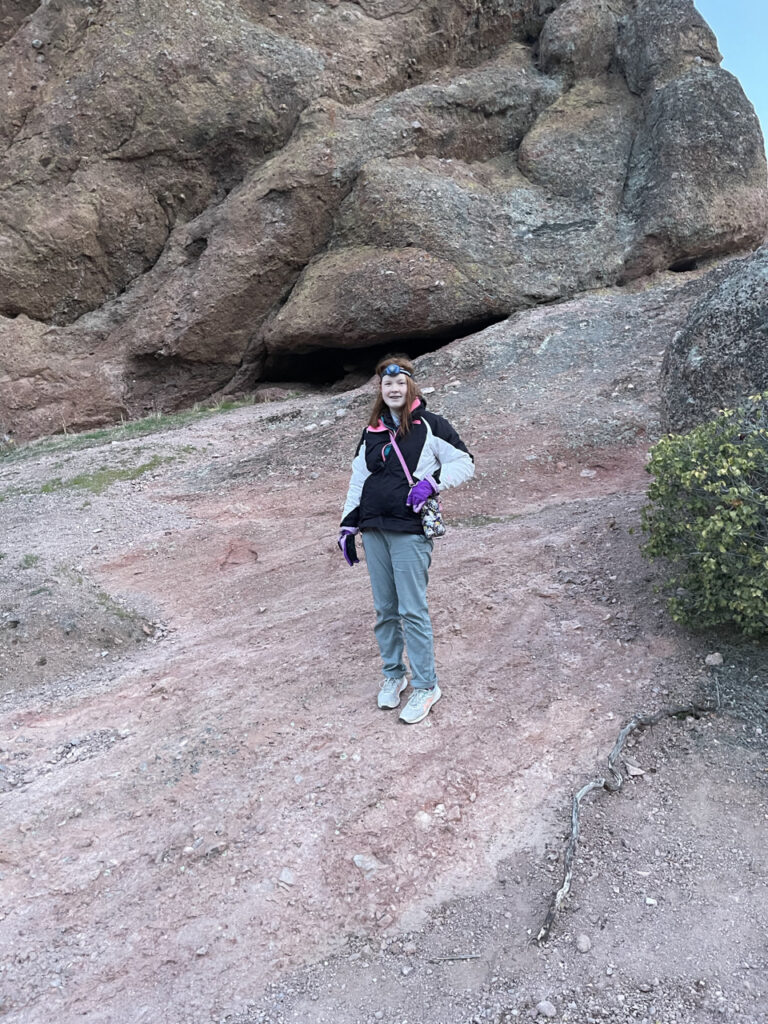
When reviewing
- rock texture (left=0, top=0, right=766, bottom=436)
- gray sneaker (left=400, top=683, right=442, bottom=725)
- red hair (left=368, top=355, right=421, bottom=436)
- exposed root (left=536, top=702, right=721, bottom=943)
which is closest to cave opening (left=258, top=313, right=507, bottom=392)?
rock texture (left=0, top=0, right=766, bottom=436)

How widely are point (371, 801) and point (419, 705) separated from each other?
2.28 feet

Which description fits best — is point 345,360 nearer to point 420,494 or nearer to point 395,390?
point 395,390

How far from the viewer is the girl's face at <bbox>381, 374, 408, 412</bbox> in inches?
162

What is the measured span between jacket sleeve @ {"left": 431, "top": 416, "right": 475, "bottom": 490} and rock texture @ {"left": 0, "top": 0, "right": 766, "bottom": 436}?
10.7m

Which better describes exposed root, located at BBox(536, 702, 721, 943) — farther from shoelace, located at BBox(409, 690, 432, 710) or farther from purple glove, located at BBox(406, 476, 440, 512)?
purple glove, located at BBox(406, 476, 440, 512)

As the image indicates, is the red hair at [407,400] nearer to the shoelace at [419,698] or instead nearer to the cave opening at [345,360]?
the shoelace at [419,698]

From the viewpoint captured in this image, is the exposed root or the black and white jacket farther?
the black and white jacket

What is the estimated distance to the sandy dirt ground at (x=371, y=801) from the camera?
2953 mm

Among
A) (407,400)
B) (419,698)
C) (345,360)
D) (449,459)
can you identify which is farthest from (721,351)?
(345,360)

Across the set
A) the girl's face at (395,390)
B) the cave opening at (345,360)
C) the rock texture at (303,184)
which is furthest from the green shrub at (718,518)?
the cave opening at (345,360)

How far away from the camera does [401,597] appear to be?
4.18m

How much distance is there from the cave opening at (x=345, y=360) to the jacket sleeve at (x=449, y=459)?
11122 millimetres

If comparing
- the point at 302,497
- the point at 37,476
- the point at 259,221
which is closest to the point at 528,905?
the point at 302,497

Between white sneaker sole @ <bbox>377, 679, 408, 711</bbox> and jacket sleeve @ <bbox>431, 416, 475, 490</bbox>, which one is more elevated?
jacket sleeve @ <bbox>431, 416, 475, 490</bbox>
